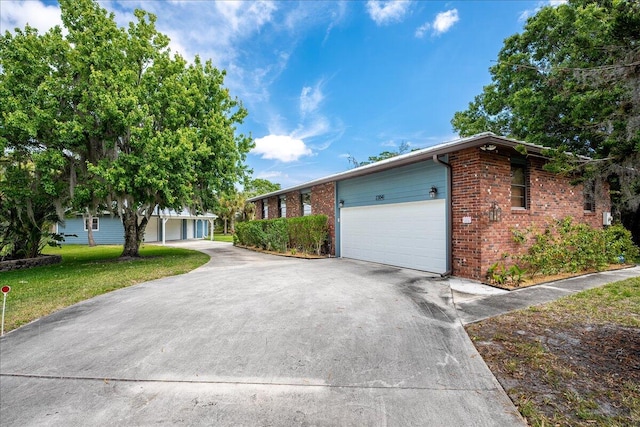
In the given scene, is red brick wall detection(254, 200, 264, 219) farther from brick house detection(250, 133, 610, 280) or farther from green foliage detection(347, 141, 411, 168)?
green foliage detection(347, 141, 411, 168)

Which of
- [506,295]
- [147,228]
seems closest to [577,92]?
[506,295]

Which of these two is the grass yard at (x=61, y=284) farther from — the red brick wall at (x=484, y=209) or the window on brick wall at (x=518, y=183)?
the window on brick wall at (x=518, y=183)

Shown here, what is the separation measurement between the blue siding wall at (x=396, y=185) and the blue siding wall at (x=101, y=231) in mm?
20297

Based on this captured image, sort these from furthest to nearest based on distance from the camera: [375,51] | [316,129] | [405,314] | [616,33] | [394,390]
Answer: [316,129]
[375,51]
[405,314]
[616,33]
[394,390]

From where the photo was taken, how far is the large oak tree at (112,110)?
336 inches

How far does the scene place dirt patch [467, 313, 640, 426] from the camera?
7.33 feet

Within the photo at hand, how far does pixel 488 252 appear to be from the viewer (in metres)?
6.88

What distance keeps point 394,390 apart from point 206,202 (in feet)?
36.9

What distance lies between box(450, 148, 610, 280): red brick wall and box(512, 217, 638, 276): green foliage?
0.32 metres

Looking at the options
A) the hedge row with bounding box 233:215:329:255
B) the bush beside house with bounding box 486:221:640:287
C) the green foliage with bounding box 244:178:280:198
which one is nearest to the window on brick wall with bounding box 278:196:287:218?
the hedge row with bounding box 233:215:329:255

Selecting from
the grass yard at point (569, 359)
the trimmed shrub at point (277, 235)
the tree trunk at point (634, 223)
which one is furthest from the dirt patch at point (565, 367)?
the tree trunk at point (634, 223)

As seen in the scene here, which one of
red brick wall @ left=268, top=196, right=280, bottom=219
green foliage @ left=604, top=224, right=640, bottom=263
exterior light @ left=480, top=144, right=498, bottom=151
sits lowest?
green foliage @ left=604, top=224, right=640, bottom=263

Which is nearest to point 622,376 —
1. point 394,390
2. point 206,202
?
point 394,390

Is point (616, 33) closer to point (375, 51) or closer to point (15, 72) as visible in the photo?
point (375, 51)
